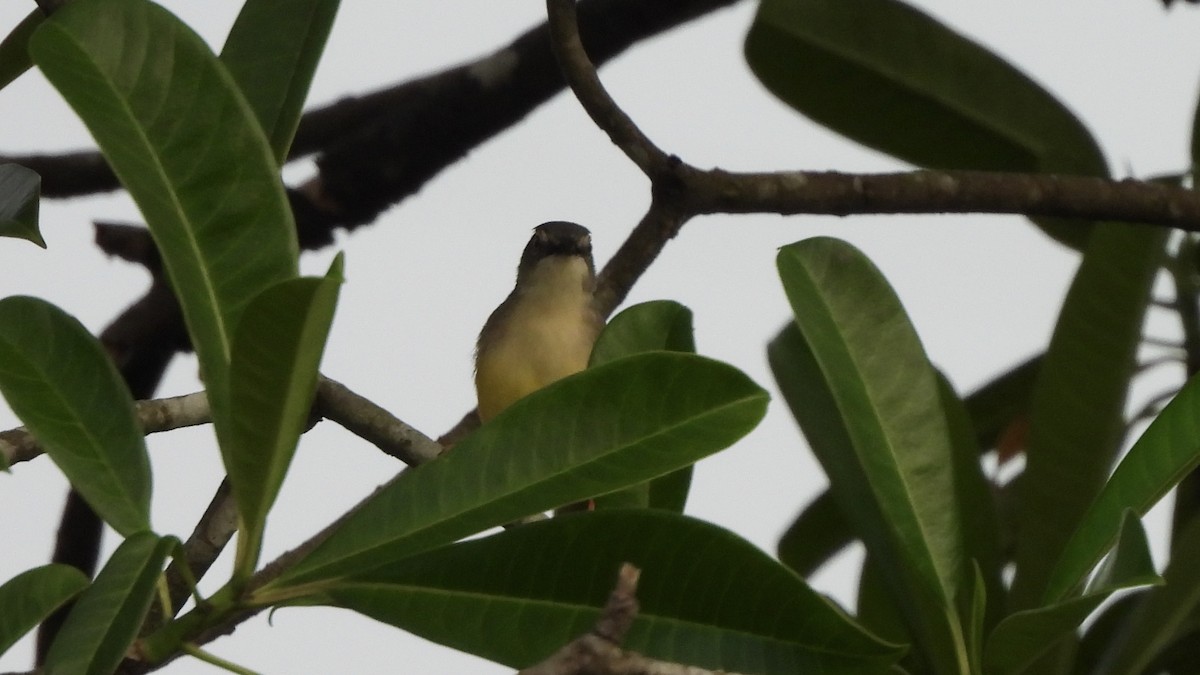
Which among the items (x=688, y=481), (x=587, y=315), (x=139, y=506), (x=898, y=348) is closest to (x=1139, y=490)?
(x=898, y=348)

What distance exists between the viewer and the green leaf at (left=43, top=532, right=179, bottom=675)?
3.25 feet

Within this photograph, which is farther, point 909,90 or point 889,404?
point 909,90

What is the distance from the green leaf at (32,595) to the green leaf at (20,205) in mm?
276

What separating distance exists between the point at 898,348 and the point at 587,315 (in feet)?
3.18

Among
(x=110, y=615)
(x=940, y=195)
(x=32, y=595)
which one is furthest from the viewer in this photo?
(x=940, y=195)

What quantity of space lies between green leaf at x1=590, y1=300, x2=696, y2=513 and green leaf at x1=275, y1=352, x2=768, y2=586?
32 centimetres

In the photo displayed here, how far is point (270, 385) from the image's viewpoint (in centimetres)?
114

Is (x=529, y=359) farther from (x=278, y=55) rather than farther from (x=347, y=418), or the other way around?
(x=278, y=55)

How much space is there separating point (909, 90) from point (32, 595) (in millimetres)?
1823

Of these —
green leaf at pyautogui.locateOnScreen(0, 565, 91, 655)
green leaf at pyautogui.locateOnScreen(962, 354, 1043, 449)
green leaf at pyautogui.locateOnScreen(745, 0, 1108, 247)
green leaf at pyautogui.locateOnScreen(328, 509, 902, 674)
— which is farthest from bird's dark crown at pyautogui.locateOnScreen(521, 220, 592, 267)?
green leaf at pyautogui.locateOnScreen(0, 565, 91, 655)

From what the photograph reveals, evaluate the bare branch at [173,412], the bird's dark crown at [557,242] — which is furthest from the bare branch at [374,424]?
the bird's dark crown at [557,242]

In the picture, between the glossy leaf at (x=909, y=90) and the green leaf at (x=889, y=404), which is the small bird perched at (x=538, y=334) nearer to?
the glossy leaf at (x=909, y=90)

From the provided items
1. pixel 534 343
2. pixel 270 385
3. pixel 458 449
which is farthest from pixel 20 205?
pixel 534 343

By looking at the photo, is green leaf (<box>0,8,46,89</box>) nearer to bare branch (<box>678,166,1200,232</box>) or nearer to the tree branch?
the tree branch
